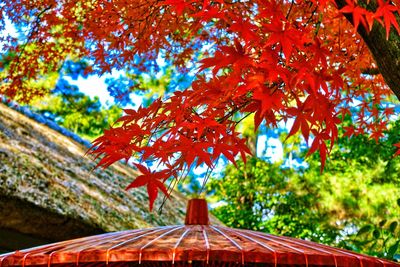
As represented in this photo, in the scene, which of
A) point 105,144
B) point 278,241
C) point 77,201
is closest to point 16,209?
point 77,201

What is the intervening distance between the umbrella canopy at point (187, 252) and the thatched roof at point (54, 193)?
61.1 inches

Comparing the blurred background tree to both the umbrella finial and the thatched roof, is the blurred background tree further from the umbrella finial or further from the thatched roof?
the umbrella finial

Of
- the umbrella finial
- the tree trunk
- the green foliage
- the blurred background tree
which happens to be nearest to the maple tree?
the tree trunk

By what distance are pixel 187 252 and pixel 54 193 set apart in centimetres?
217

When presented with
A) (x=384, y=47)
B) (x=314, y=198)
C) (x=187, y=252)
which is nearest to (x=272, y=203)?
(x=314, y=198)

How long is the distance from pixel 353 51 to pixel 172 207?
2.75 meters

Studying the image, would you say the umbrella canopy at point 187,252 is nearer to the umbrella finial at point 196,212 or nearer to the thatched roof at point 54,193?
the umbrella finial at point 196,212

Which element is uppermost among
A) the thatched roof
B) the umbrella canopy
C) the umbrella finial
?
the thatched roof

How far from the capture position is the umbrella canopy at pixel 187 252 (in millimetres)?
1147

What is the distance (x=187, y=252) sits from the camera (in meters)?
1.14

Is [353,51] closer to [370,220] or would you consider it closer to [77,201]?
[77,201]

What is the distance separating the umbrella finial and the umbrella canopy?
0.14 metres

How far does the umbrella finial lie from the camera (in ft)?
5.41

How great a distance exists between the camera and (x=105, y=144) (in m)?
1.64
